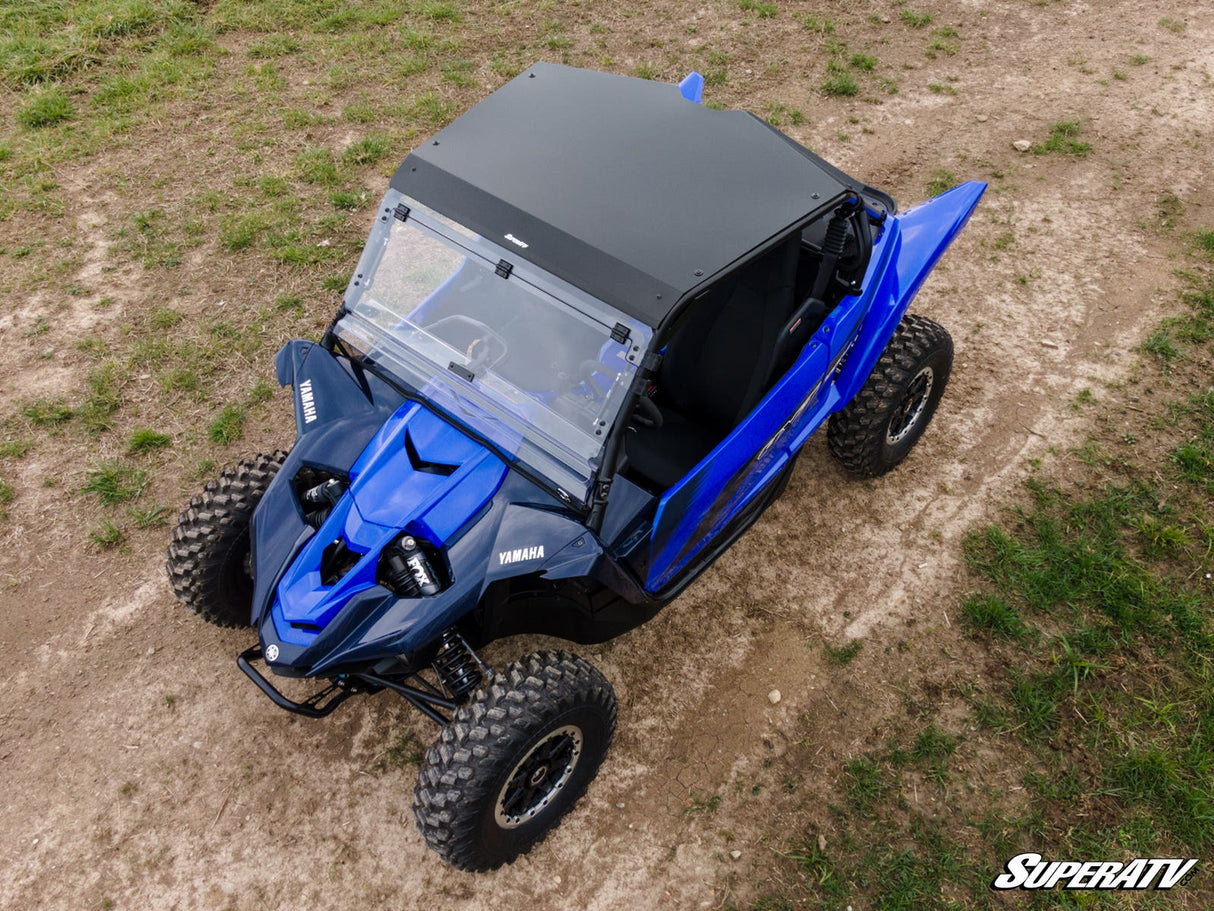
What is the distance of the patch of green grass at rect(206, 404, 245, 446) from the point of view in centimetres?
485

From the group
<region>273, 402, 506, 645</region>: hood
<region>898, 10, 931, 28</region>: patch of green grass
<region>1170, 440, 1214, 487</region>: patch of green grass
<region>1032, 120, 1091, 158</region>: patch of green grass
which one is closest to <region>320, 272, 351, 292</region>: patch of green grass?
<region>273, 402, 506, 645</region>: hood

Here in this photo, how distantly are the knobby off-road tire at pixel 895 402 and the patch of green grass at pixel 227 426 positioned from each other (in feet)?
10.9

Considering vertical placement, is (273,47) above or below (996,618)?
above

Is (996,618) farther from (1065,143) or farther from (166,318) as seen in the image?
(166,318)

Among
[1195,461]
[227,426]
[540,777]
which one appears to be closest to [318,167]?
[227,426]

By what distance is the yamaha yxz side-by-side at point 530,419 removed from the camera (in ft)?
9.71

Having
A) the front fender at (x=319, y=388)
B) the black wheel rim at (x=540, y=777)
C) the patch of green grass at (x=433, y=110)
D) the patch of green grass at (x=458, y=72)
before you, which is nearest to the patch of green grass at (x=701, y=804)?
the black wheel rim at (x=540, y=777)

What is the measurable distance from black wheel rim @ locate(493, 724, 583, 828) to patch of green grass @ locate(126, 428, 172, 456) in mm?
3053

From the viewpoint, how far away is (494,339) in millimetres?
3246

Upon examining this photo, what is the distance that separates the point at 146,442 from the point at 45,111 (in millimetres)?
4073

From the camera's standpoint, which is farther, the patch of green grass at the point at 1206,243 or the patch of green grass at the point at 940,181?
the patch of green grass at the point at 940,181

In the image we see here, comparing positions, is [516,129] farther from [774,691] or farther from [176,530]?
[774,691]

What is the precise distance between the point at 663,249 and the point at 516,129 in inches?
37.6

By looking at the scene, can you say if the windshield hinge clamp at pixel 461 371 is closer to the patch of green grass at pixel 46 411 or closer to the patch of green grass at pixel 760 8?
the patch of green grass at pixel 46 411
